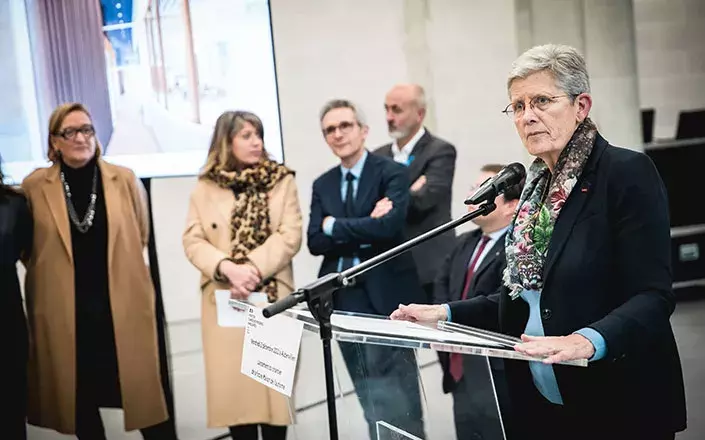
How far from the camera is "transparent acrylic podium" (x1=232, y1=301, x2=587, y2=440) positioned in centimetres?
175

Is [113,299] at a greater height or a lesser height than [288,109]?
lesser

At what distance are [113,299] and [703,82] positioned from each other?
2.69 meters

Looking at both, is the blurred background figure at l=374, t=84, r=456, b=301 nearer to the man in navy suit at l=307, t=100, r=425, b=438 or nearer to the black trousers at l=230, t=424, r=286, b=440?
the man in navy suit at l=307, t=100, r=425, b=438

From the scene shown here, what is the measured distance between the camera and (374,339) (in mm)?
1674

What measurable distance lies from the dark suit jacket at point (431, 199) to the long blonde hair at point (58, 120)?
1.51 metres

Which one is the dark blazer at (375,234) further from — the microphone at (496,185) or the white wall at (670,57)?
the microphone at (496,185)

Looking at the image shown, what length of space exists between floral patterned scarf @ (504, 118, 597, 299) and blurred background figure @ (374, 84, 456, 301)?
4.19ft

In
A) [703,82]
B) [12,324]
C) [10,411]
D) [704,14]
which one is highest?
[704,14]

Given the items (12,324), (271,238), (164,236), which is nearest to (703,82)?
(271,238)

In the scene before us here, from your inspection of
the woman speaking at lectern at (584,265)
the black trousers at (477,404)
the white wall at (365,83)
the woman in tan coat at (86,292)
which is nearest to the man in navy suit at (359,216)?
the white wall at (365,83)

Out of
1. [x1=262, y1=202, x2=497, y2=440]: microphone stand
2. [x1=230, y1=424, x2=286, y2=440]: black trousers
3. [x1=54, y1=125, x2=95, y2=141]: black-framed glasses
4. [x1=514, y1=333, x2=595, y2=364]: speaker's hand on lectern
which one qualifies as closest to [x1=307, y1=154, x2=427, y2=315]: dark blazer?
[x1=230, y1=424, x2=286, y2=440]: black trousers

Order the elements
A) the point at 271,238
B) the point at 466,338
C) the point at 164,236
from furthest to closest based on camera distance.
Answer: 1. the point at 164,236
2. the point at 271,238
3. the point at 466,338

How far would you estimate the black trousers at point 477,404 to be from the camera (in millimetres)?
1850

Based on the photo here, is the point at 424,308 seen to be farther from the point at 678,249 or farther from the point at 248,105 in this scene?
the point at 248,105
